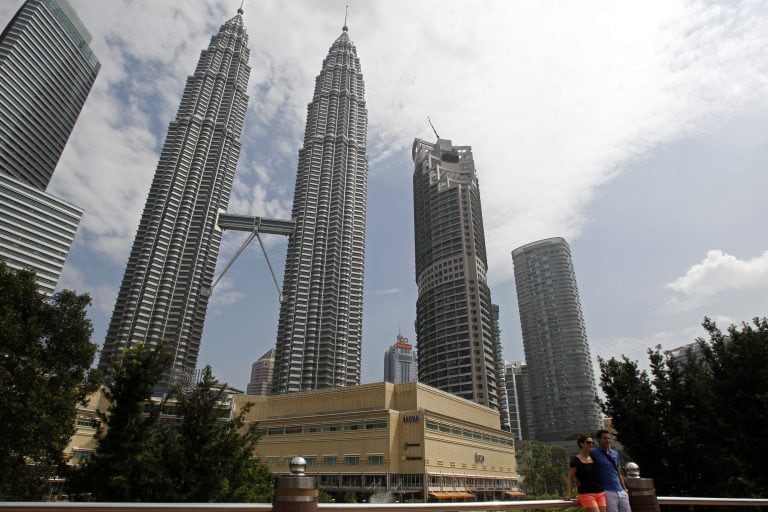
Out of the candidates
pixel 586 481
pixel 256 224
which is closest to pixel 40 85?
pixel 256 224

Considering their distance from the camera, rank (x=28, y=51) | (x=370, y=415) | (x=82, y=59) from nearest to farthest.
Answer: (x=370, y=415), (x=28, y=51), (x=82, y=59)

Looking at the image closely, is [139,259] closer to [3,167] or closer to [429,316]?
[3,167]

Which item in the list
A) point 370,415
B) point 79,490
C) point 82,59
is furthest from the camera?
point 82,59

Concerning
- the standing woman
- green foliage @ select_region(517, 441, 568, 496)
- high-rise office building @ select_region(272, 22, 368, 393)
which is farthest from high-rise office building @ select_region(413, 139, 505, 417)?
the standing woman

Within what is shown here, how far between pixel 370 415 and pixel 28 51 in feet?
467

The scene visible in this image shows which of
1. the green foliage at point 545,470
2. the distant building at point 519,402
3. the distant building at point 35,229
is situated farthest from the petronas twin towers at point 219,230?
the distant building at point 519,402

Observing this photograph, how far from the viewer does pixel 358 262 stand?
141750mm

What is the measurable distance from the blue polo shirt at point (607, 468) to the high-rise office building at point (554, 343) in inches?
6058

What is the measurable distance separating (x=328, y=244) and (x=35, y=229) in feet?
250

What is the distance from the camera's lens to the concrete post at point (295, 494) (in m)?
3.93

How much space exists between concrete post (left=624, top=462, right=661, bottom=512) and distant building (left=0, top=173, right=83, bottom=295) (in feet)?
415

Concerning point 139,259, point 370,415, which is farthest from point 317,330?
point 370,415

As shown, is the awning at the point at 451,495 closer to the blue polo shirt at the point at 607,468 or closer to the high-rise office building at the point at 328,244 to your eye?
the blue polo shirt at the point at 607,468

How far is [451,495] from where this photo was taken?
198 ft
